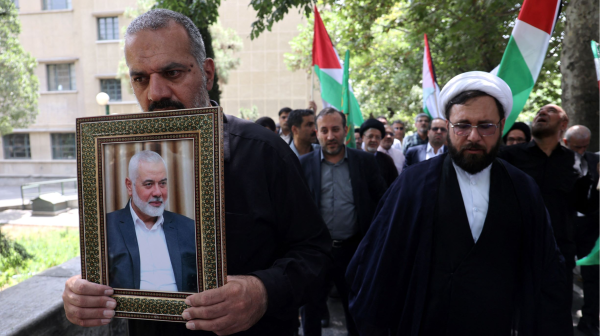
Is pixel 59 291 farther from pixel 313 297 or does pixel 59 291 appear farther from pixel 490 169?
pixel 490 169

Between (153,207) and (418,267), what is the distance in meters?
1.50

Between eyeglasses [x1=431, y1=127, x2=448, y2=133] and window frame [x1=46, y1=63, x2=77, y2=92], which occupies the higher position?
window frame [x1=46, y1=63, x2=77, y2=92]

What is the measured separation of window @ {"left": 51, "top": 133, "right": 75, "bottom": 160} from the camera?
27578 millimetres

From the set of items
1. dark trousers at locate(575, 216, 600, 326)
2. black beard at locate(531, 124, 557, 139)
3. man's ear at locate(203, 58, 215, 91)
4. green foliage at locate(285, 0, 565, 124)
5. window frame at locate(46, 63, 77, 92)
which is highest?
window frame at locate(46, 63, 77, 92)

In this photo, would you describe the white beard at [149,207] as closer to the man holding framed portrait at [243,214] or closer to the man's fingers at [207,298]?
the man holding framed portrait at [243,214]

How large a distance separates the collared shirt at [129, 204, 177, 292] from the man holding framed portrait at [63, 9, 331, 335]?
0.29 feet

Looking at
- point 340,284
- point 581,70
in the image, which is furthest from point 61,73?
point 581,70

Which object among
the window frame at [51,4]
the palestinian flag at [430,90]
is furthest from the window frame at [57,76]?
the palestinian flag at [430,90]

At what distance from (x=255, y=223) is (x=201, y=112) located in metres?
0.42

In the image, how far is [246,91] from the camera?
31828mm

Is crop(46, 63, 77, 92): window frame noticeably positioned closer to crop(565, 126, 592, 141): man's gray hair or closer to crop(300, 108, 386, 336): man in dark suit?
crop(300, 108, 386, 336): man in dark suit

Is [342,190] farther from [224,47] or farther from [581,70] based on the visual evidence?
[224,47]

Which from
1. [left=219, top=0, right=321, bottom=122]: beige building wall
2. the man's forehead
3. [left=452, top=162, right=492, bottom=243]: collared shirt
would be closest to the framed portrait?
the man's forehead

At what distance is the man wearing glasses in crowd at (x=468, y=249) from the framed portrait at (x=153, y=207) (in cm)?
137
